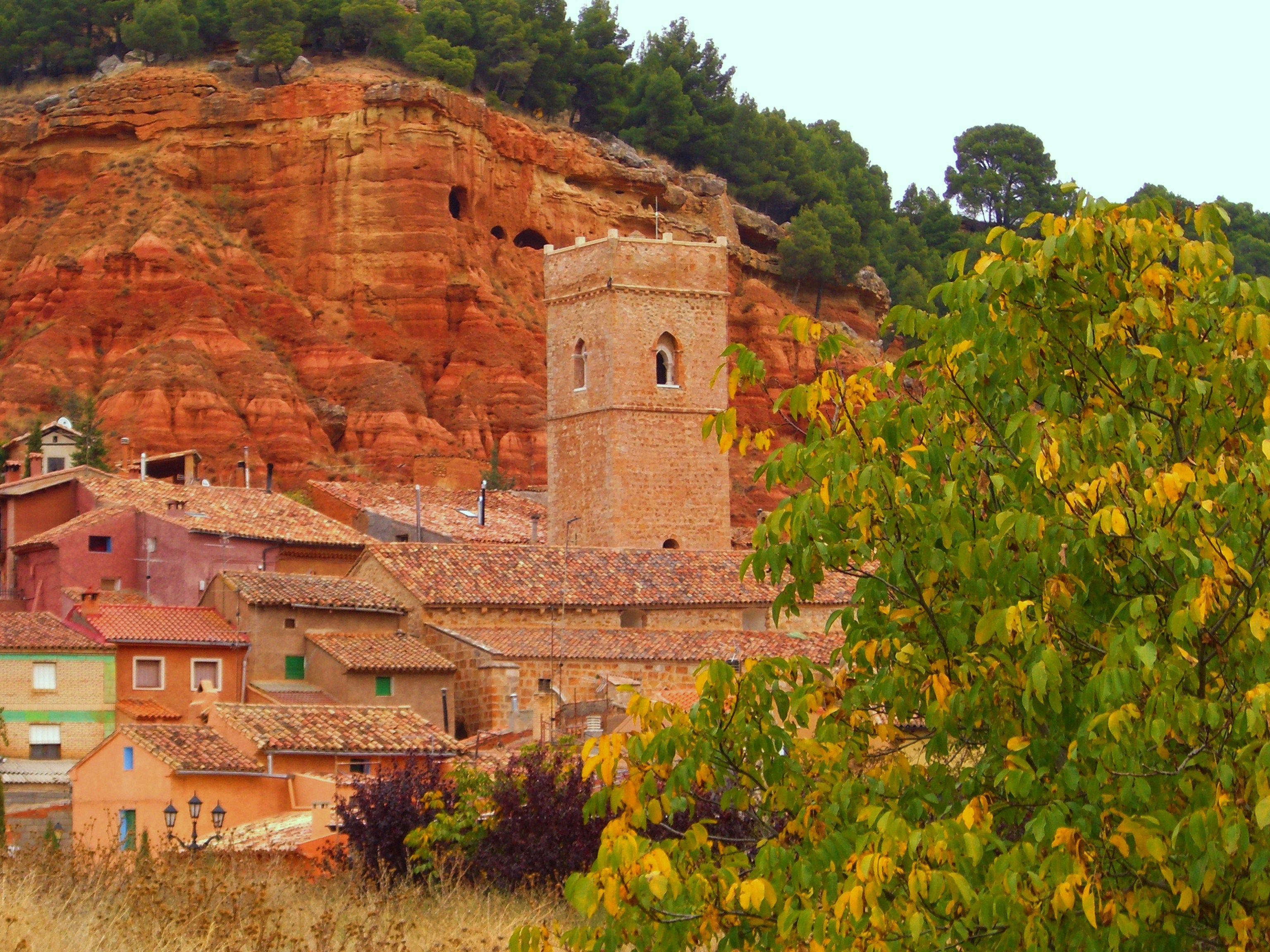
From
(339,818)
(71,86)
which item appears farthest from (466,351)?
(339,818)

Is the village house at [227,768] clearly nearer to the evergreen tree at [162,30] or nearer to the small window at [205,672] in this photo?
the small window at [205,672]

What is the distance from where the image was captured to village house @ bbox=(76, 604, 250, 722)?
1345 inches

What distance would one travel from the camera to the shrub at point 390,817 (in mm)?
18688

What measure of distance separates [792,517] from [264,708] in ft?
70.1

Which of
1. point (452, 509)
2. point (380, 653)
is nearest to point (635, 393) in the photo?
point (452, 509)

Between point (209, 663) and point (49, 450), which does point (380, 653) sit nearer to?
point (209, 663)

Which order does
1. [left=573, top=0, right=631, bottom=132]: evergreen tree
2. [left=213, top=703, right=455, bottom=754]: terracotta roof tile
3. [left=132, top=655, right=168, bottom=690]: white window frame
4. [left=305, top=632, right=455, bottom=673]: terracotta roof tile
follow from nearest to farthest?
1. [left=213, top=703, right=455, bottom=754]: terracotta roof tile
2. [left=305, top=632, right=455, bottom=673]: terracotta roof tile
3. [left=132, top=655, right=168, bottom=690]: white window frame
4. [left=573, top=0, right=631, bottom=132]: evergreen tree

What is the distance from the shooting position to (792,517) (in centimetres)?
869

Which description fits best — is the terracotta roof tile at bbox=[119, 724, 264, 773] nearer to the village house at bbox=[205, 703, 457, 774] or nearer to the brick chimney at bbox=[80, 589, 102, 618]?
the village house at bbox=[205, 703, 457, 774]

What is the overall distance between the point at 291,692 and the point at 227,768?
322 inches

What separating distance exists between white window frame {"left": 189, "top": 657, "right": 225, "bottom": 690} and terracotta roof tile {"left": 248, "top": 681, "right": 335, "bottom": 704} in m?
0.53

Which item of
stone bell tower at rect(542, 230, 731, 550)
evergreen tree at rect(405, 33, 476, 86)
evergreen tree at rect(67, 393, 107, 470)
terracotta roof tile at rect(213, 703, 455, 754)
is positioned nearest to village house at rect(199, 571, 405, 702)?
terracotta roof tile at rect(213, 703, 455, 754)

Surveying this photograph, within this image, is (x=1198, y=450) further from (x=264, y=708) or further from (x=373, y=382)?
(x=373, y=382)

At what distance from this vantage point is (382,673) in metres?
33.7
